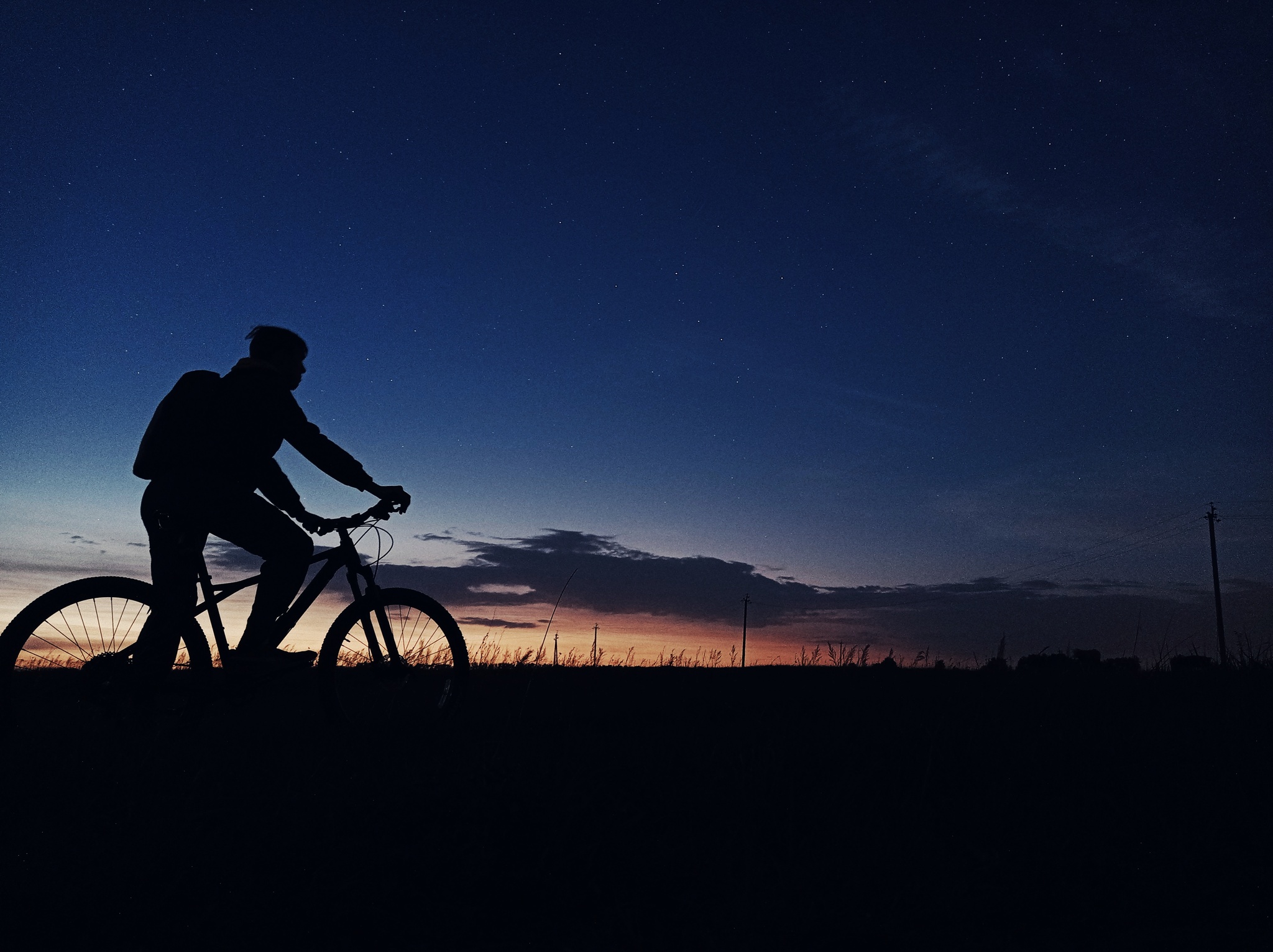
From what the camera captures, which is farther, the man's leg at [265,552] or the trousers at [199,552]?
the man's leg at [265,552]

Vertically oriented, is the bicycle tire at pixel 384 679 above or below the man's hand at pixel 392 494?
below

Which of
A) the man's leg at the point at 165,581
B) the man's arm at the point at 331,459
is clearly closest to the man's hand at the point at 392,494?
the man's arm at the point at 331,459

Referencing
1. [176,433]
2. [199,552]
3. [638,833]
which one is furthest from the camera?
[199,552]

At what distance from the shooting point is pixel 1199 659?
1055 cm

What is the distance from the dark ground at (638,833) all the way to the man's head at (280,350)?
2.06 meters

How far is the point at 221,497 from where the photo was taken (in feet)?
16.1

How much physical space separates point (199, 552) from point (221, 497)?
393 millimetres

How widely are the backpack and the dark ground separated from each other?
48.6 inches

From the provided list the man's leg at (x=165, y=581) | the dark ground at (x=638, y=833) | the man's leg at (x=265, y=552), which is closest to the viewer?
the dark ground at (x=638, y=833)

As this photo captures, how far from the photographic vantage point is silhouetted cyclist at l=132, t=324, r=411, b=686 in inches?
190

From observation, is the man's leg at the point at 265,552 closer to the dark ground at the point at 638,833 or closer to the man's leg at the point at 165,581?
the man's leg at the point at 165,581

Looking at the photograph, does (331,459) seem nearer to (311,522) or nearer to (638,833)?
(311,522)

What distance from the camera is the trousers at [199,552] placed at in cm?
482

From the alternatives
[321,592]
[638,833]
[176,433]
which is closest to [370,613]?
[321,592]
